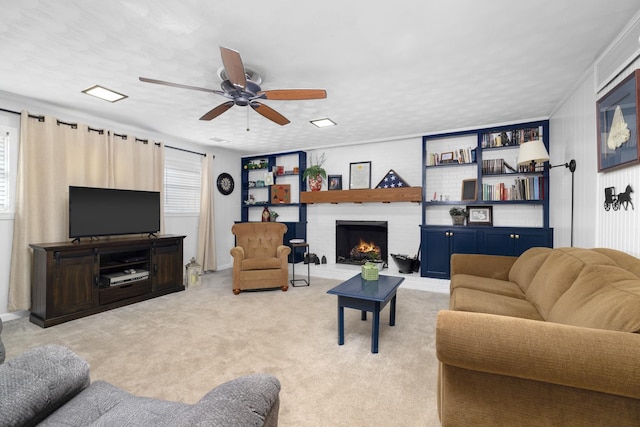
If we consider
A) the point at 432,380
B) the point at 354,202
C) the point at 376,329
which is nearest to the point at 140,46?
the point at 376,329

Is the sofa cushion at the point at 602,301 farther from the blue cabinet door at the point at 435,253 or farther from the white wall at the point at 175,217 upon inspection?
the white wall at the point at 175,217

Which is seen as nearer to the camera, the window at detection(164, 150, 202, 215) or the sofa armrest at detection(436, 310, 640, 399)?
the sofa armrest at detection(436, 310, 640, 399)

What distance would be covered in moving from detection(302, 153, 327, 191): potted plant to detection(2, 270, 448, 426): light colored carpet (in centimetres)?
242

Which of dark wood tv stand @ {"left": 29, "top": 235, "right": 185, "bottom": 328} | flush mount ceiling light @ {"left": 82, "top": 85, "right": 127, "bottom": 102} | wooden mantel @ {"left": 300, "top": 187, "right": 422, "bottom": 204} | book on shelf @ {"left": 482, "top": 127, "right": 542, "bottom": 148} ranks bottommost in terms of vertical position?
dark wood tv stand @ {"left": 29, "top": 235, "right": 185, "bottom": 328}

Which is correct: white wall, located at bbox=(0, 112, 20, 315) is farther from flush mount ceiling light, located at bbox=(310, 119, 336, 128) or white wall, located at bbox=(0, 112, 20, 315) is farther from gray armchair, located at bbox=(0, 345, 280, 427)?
flush mount ceiling light, located at bbox=(310, 119, 336, 128)

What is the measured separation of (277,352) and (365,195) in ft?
10.3

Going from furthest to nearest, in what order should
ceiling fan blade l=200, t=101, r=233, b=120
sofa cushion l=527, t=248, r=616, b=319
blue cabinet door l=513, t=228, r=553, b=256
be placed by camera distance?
A: blue cabinet door l=513, t=228, r=553, b=256, ceiling fan blade l=200, t=101, r=233, b=120, sofa cushion l=527, t=248, r=616, b=319

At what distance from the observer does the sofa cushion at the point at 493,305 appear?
193 cm

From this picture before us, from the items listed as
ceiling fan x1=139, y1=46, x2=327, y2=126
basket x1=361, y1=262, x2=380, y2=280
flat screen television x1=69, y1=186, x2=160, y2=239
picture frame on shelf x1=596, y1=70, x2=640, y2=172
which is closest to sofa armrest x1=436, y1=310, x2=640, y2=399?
picture frame on shelf x1=596, y1=70, x2=640, y2=172

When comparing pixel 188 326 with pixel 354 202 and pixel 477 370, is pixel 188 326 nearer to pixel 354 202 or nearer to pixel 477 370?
pixel 477 370

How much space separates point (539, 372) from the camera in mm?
1026

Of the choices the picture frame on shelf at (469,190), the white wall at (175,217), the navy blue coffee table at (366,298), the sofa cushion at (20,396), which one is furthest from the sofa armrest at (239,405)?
the picture frame on shelf at (469,190)

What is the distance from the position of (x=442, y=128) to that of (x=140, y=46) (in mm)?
3904

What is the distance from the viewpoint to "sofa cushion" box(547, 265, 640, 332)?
1077mm
